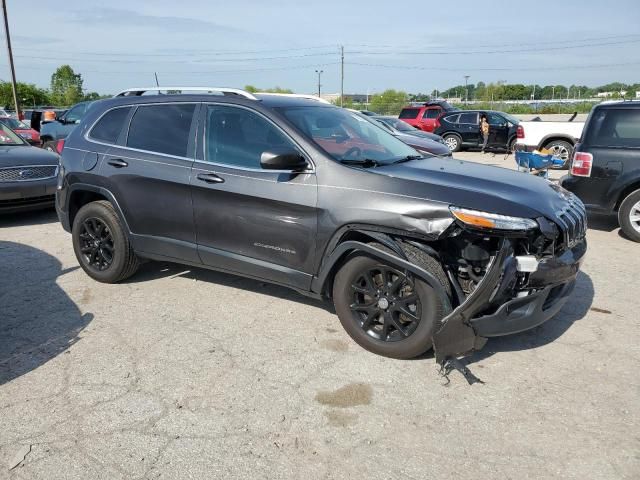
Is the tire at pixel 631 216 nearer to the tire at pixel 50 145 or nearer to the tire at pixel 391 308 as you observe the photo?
the tire at pixel 391 308

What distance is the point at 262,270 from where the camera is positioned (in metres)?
4.19

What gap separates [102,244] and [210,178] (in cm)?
157

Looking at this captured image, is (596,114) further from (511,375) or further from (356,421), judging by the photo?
(356,421)

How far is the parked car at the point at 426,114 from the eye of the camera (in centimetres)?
2188

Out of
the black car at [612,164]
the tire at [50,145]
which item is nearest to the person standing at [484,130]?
the black car at [612,164]

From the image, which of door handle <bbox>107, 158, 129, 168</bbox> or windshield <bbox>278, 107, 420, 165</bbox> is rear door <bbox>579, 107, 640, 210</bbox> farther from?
door handle <bbox>107, 158, 129, 168</bbox>

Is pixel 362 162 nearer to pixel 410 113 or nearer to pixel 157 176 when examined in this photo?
pixel 157 176

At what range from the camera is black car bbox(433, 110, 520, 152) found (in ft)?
63.1

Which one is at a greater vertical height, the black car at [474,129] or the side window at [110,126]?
the side window at [110,126]

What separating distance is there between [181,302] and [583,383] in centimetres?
324

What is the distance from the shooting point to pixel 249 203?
4117mm

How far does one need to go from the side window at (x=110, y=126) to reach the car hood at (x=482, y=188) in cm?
258

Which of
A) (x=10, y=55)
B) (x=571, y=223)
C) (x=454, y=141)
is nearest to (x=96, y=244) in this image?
(x=571, y=223)

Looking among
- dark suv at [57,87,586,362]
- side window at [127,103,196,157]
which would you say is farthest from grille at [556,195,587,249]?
side window at [127,103,196,157]
